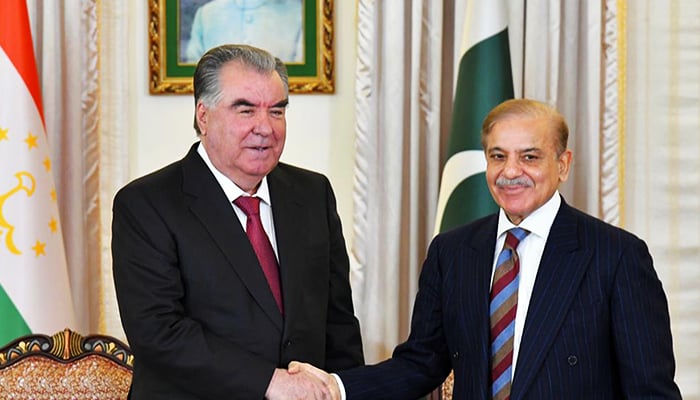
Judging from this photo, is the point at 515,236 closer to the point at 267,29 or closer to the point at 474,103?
the point at 474,103

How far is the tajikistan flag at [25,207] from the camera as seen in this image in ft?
11.9

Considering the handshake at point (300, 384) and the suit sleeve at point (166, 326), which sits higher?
the suit sleeve at point (166, 326)

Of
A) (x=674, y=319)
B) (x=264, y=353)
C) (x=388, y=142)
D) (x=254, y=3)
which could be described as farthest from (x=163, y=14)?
(x=674, y=319)

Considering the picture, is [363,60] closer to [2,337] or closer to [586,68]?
[586,68]

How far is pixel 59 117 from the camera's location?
4129 mm

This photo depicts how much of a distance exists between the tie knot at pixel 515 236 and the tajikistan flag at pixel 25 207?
1.89 m

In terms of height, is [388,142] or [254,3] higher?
[254,3]

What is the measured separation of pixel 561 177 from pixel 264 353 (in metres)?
0.84

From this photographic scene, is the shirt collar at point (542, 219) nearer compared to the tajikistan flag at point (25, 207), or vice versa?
the shirt collar at point (542, 219)

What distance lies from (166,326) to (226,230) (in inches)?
11.2

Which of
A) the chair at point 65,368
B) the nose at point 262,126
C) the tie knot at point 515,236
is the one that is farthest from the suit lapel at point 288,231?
the chair at point 65,368

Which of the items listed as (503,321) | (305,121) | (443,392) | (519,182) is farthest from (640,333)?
(305,121)

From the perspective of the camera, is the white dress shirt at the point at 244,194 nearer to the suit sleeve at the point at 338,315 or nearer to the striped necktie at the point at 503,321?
the suit sleeve at the point at 338,315

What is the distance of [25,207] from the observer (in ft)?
A: 11.9
